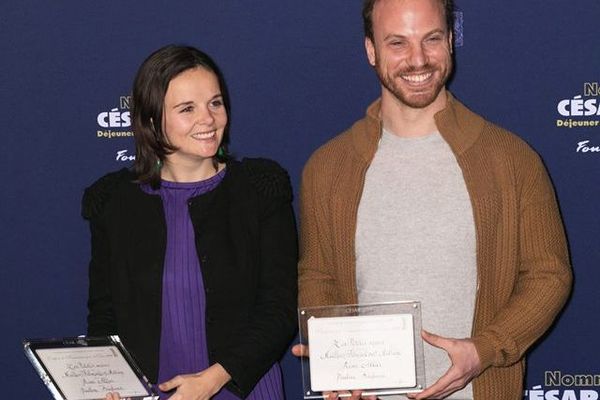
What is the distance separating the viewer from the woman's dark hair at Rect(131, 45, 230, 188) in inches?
A: 102

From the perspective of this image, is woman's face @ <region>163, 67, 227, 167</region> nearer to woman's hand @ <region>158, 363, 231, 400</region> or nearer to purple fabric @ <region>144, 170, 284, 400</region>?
purple fabric @ <region>144, 170, 284, 400</region>

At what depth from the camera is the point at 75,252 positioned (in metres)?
3.43

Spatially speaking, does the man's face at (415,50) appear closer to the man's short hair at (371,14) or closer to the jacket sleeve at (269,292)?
the man's short hair at (371,14)

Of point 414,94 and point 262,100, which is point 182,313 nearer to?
point 414,94

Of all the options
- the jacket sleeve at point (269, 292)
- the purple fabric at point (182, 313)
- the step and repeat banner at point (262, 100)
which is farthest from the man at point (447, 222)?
the step and repeat banner at point (262, 100)

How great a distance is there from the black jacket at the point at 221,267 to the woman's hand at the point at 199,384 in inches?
1.2

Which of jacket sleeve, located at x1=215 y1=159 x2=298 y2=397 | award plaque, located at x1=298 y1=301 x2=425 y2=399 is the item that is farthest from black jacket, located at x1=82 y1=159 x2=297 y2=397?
award plaque, located at x1=298 y1=301 x2=425 y2=399

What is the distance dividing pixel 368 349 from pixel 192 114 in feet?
2.65

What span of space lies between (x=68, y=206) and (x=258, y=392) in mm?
1145

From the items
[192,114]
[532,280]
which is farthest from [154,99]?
[532,280]

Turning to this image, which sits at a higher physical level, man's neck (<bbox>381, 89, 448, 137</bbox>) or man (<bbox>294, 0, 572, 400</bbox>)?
man's neck (<bbox>381, 89, 448, 137</bbox>)

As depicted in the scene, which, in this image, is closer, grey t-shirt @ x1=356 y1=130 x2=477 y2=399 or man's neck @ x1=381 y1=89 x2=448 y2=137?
grey t-shirt @ x1=356 y1=130 x2=477 y2=399

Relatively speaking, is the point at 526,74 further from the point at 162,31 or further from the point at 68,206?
the point at 68,206

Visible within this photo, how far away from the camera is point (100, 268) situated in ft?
8.96
